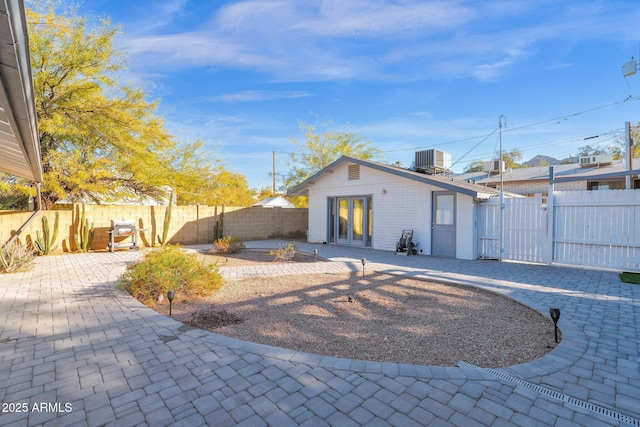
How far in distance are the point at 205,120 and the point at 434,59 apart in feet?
45.1

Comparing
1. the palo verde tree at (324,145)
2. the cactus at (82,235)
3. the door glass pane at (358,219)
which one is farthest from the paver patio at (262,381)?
the palo verde tree at (324,145)

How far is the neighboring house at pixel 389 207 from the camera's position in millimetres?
9484

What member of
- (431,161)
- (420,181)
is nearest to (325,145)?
(431,161)

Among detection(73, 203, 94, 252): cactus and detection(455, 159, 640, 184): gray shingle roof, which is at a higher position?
detection(455, 159, 640, 184): gray shingle roof

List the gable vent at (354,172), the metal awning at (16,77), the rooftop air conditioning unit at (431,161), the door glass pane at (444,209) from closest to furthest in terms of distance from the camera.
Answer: the metal awning at (16,77)
the door glass pane at (444,209)
the gable vent at (354,172)
the rooftop air conditioning unit at (431,161)

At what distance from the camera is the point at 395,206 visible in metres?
11.1

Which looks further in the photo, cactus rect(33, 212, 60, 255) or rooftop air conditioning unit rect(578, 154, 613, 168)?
rooftop air conditioning unit rect(578, 154, 613, 168)

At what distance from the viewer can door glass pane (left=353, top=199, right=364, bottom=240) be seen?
40.6 feet

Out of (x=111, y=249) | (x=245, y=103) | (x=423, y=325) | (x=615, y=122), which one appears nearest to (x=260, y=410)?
(x=423, y=325)

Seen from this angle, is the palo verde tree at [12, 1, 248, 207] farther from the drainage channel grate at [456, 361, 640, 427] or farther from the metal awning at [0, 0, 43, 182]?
the drainage channel grate at [456, 361, 640, 427]

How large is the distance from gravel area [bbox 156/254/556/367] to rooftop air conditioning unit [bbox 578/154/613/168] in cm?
1747

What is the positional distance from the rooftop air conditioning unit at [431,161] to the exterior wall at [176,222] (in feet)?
22.3

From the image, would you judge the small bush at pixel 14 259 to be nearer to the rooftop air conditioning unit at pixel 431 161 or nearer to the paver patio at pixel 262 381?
the paver patio at pixel 262 381

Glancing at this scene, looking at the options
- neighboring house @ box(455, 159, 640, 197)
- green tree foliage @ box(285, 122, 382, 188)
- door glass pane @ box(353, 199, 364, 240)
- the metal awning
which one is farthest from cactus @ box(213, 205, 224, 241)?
neighboring house @ box(455, 159, 640, 197)
